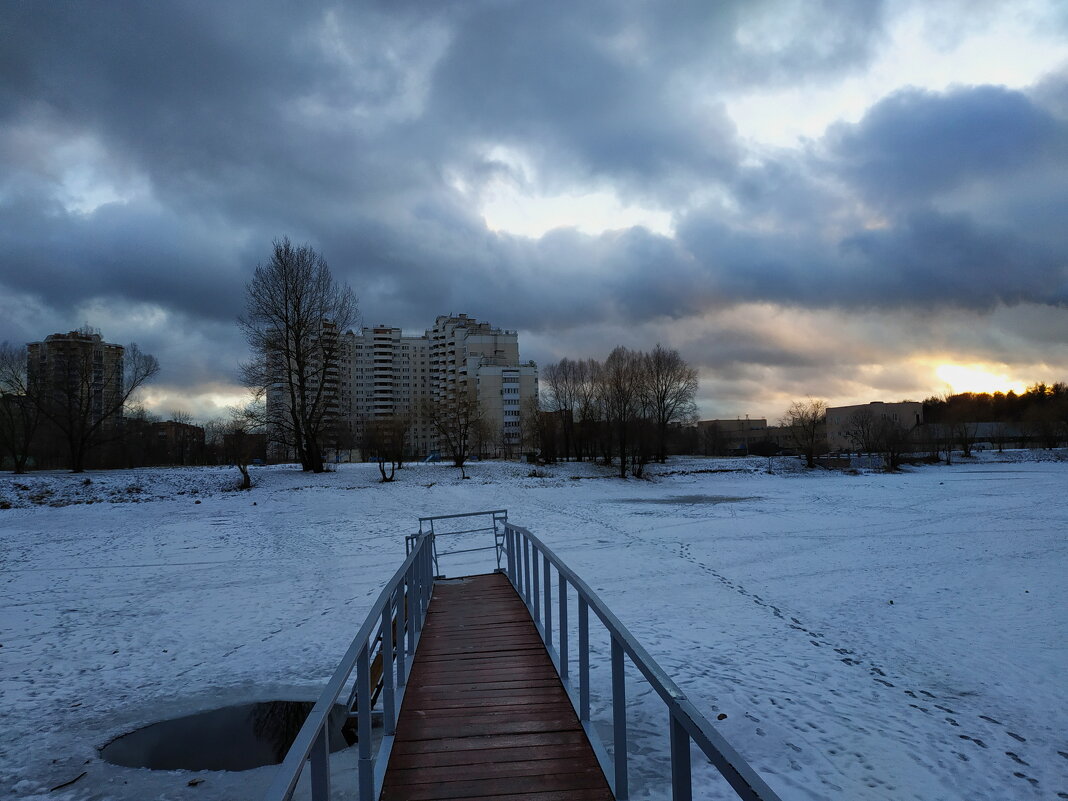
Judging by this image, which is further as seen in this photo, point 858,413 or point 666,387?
point 858,413

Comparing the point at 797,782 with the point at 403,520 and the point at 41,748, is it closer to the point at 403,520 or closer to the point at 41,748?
the point at 41,748

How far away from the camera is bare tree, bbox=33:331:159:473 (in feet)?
111

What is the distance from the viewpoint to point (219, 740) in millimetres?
6113

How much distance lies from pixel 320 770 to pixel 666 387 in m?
58.7

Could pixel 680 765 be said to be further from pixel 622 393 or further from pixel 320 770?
pixel 622 393

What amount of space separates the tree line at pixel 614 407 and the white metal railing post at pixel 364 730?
4058 centimetres

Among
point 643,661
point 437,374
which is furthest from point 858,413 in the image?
point 643,661

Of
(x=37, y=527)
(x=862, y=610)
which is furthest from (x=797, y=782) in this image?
(x=37, y=527)

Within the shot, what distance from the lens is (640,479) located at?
41.8 m

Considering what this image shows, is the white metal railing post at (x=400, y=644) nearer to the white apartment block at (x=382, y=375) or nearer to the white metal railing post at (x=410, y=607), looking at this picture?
the white metal railing post at (x=410, y=607)

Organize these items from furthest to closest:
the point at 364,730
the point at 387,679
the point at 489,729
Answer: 1. the point at 387,679
2. the point at 489,729
3. the point at 364,730

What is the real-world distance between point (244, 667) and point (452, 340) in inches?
4189

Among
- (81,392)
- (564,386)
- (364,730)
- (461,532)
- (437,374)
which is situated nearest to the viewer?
(364,730)

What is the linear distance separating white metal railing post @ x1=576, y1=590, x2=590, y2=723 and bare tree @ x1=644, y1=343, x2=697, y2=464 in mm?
54361
